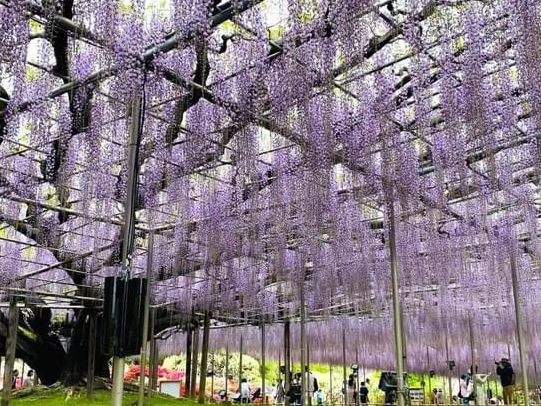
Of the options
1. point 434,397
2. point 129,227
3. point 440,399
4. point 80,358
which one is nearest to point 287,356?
point 80,358

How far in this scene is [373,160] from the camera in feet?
Result: 23.1

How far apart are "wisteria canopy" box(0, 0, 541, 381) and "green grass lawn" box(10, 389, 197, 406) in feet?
3.52

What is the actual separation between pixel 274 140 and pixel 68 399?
23.2ft

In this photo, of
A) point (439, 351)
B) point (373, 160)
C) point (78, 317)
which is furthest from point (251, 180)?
point (439, 351)

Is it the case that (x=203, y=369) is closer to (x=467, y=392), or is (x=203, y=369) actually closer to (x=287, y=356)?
(x=287, y=356)

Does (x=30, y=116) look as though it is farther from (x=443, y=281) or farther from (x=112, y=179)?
(x=443, y=281)

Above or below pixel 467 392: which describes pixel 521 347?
above

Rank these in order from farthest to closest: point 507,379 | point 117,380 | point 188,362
Answer: point 188,362, point 507,379, point 117,380

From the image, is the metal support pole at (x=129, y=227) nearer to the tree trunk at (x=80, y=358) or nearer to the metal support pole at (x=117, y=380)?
the metal support pole at (x=117, y=380)

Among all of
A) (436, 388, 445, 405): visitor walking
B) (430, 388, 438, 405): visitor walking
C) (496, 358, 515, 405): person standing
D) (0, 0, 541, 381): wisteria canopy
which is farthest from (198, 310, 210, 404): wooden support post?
(436, 388, 445, 405): visitor walking

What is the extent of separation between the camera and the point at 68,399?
11.0m

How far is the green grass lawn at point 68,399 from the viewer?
1049 cm

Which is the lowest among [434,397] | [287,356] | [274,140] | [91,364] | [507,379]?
[434,397]

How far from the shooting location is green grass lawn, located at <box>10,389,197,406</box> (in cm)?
1049
